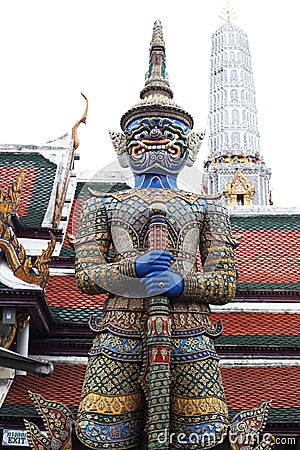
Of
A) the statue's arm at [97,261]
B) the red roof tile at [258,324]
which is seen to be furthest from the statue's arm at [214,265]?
the red roof tile at [258,324]

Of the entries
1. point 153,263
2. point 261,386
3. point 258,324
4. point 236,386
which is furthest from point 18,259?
point 258,324

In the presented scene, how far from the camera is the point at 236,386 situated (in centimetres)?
725

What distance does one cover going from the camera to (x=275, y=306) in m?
8.73

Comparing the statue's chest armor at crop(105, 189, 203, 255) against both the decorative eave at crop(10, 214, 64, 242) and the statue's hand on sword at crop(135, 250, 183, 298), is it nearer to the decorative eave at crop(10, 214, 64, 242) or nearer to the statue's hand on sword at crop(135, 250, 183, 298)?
the statue's hand on sword at crop(135, 250, 183, 298)

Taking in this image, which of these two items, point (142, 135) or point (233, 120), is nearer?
point (142, 135)

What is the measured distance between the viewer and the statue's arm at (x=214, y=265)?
5277mm

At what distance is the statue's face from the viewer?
5.75m

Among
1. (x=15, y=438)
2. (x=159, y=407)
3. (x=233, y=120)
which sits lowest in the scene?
(x=15, y=438)

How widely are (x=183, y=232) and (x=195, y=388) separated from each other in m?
1.32

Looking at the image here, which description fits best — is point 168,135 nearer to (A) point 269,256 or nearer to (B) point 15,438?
(B) point 15,438

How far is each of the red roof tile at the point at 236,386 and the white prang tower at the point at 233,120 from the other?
3833 centimetres

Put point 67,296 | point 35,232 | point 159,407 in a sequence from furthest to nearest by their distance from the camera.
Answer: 1. point 35,232
2. point 67,296
3. point 159,407

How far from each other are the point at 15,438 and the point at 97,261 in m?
2.20

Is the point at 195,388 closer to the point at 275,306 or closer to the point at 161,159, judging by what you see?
the point at 161,159
